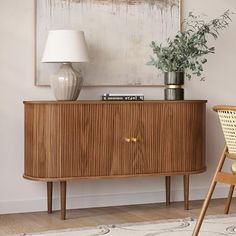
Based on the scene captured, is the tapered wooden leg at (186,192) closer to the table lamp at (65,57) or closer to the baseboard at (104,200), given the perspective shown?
the baseboard at (104,200)

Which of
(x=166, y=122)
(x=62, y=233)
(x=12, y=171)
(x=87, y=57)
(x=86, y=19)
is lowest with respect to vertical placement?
(x=62, y=233)

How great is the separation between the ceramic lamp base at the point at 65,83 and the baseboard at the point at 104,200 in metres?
0.79

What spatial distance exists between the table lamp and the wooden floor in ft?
2.62

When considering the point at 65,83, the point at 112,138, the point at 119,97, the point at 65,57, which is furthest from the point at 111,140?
the point at 65,57

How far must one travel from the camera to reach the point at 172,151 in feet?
13.1

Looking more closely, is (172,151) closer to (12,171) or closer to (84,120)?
(84,120)

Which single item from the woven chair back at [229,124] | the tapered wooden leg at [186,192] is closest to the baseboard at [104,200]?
the tapered wooden leg at [186,192]

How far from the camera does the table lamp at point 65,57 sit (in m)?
3.71

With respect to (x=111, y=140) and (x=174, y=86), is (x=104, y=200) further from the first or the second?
(x=174, y=86)

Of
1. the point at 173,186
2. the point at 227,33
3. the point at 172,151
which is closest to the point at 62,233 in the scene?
the point at 172,151

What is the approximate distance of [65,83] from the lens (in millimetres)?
3742

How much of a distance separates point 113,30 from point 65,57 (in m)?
0.64

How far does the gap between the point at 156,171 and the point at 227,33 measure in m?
1.37

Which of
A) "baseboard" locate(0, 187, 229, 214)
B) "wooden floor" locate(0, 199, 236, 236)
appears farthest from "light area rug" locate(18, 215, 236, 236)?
"baseboard" locate(0, 187, 229, 214)
